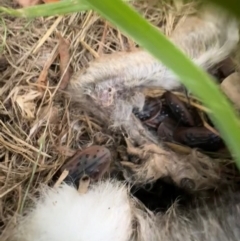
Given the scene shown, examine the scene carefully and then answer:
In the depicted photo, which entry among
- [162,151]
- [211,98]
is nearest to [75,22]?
[162,151]

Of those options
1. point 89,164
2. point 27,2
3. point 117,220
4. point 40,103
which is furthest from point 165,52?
point 27,2

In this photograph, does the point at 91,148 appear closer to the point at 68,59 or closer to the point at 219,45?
the point at 68,59

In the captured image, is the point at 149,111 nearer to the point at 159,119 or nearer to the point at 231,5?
the point at 159,119

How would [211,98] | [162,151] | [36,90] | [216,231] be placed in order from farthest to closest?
[36,90]
[162,151]
[216,231]
[211,98]

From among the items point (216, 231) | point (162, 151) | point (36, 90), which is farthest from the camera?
point (36, 90)

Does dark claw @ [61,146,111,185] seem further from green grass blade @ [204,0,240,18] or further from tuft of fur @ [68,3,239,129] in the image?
green grass blade @ [204,0,240,18]

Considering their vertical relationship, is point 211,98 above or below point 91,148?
above

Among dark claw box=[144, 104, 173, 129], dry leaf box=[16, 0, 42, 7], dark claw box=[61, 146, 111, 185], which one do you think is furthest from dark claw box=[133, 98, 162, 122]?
dry leaf box=[16, 0, 42, 7]

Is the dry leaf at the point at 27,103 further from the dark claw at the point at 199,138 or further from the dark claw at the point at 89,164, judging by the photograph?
the dark claw at the point at 199,138
